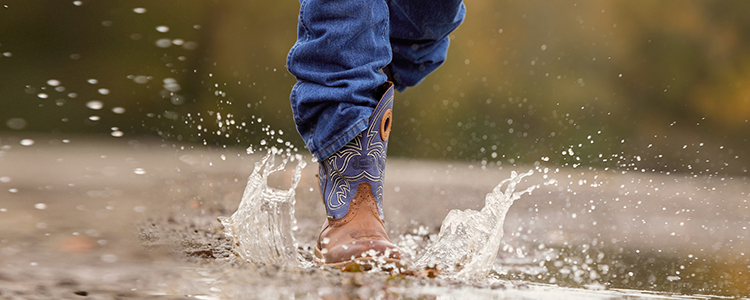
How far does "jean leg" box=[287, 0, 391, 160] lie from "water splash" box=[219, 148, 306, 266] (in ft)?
0.47

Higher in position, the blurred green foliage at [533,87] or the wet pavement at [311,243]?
the blurred green foliage at [533,87]

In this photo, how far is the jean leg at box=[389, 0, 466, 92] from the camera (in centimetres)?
155

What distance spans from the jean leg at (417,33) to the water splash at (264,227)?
1.52 ft

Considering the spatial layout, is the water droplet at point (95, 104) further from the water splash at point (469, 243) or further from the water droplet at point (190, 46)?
the water splash at point (469, 243)

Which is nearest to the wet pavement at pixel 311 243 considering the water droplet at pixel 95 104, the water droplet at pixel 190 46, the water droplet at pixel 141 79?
the water droplet at pixel 95 104

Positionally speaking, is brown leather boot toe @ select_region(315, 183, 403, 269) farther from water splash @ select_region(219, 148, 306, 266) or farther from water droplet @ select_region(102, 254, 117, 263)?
water droplet @ select_region(102, 254, 117, 263)

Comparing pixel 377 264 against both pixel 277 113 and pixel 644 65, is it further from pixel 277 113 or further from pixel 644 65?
pixel 644 65

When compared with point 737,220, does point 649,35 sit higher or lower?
higher

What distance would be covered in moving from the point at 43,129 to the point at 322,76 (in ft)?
17.1

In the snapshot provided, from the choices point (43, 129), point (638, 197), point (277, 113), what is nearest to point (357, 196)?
point (638, 197)

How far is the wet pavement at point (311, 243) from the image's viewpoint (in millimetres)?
947

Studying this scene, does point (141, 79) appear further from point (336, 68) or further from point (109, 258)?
point (109, 258)

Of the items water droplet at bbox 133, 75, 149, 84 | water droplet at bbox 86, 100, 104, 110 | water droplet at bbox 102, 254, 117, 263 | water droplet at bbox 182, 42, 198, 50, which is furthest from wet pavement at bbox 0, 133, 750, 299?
water droplet at bbox 182, 42, 198, 50

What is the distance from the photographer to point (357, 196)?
4.24ft
